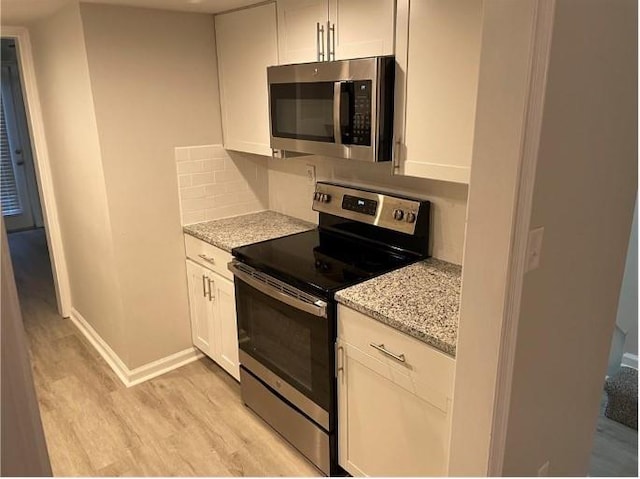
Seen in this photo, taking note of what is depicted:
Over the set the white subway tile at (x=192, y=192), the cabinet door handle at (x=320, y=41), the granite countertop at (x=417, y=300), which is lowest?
the granite countertop at (x=417, y=300)

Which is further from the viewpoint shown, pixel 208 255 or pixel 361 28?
pixel 208 255

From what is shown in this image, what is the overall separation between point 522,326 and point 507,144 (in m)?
0.50

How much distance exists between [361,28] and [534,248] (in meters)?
1.13

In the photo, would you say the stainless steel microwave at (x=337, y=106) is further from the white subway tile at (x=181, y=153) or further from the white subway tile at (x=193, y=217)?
the white subway tile at (x=193, y=217)

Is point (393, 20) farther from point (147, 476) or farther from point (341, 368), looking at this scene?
point (147, 476)

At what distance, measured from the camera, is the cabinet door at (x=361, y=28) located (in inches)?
71.2

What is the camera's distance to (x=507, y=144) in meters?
1.14

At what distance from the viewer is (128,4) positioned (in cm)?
238

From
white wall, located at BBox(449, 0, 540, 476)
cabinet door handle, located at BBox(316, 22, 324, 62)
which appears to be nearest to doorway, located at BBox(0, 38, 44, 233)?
cabinet door handle, located at BBox(316, 22, 324, 62)

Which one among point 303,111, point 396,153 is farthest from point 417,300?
point 303,111

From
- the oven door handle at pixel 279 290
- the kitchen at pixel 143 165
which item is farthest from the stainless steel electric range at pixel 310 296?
the kitchen at pixel 143 165

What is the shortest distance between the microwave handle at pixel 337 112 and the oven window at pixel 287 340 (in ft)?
2.43

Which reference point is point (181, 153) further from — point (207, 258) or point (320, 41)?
point (320, 41)

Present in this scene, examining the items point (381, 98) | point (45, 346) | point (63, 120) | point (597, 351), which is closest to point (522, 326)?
point (597, 351)
